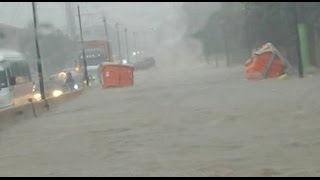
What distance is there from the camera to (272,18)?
3014 cm

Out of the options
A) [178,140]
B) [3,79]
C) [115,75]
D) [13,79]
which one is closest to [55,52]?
[115,75]

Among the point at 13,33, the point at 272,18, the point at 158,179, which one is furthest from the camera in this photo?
the point at 272,18

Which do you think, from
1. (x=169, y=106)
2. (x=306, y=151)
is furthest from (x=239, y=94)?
(x=306, y=151)

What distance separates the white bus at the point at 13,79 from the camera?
21797mm

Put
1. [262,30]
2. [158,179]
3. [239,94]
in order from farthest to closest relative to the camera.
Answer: [262,30] → [239,94] → [158,179]

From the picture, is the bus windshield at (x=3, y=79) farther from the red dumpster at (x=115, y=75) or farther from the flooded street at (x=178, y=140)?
the red dumpster at (x=115, y=75)

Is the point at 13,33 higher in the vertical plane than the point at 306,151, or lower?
higher

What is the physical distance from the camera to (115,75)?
34031mm

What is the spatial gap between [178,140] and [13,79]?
13.1 metres

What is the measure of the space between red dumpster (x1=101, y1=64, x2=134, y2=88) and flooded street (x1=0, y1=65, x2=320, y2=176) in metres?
15.5

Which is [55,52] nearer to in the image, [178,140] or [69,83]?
[69,83]

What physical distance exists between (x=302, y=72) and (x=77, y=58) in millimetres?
28201

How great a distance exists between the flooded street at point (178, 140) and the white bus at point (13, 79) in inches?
178

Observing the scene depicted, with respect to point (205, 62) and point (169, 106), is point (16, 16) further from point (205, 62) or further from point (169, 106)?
point (205, 62)
